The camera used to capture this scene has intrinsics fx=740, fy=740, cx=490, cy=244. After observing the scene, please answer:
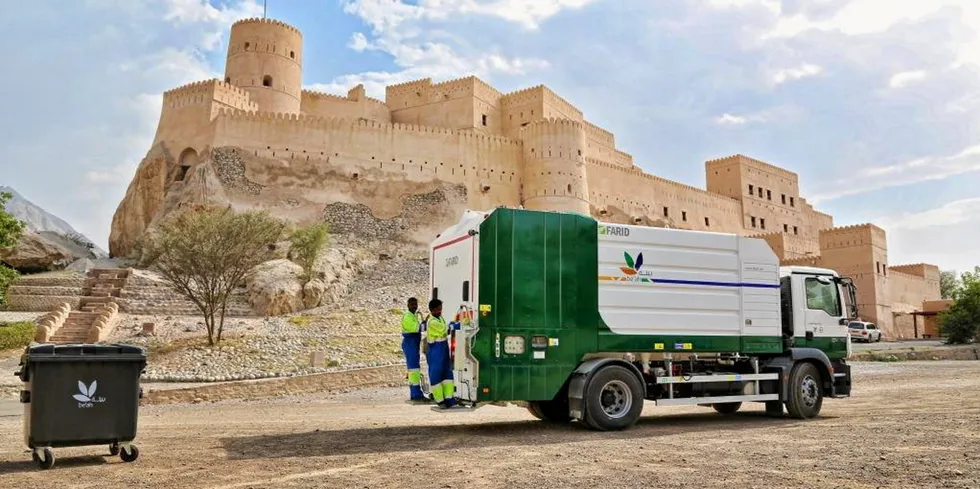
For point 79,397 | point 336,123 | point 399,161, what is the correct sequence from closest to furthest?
1. point 79,397
2. point 336,123
3. point 399,161

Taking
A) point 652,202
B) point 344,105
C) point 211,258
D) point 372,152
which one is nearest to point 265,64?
point 344,105

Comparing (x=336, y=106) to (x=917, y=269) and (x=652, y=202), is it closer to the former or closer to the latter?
(x=652, y=202)

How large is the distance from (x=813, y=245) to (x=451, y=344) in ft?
188

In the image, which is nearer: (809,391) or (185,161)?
(809,391)

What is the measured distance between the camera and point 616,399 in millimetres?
8836

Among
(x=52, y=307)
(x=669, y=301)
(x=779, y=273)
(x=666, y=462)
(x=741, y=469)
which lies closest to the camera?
(x=741, y=469)

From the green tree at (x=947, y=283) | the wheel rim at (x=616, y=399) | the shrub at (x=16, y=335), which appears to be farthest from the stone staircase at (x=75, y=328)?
the green tree at (x=947, y=283)

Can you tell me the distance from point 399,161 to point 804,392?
3060 cm

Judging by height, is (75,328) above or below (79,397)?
above

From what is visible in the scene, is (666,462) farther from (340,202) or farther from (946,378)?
(340,202)

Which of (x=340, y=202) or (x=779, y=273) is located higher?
(x=340, y=202)

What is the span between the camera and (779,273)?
33.8 feet

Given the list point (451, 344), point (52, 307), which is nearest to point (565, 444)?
point (451, 344)

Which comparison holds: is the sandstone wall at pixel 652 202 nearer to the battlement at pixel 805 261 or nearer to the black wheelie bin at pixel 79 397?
the battlement at pixel 805 261
